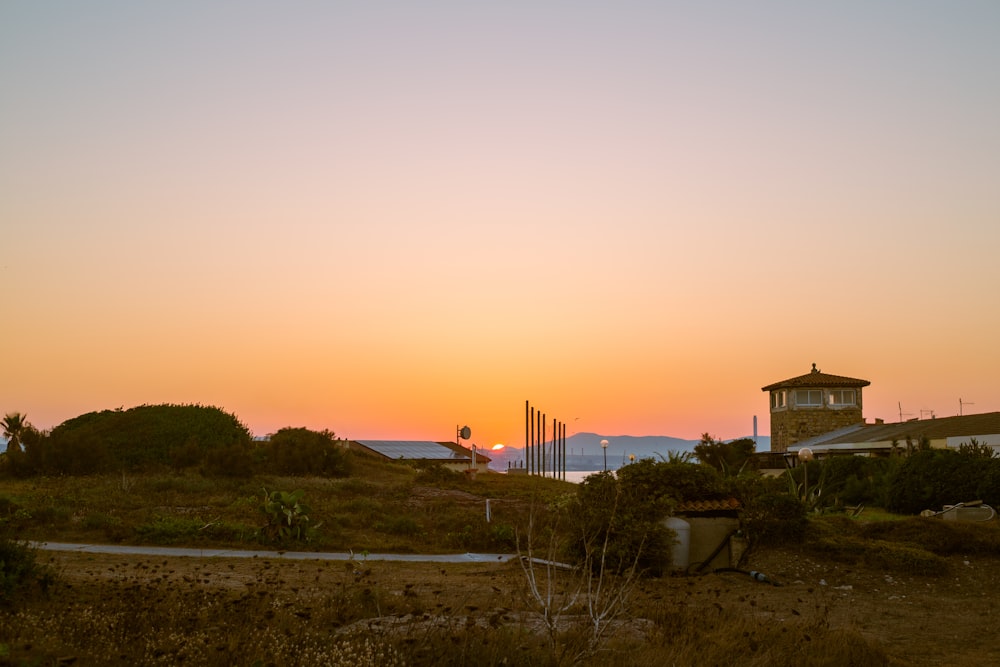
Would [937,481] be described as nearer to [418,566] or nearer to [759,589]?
[759,589]

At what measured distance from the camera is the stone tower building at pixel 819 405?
53.8m

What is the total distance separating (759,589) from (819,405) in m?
44.5

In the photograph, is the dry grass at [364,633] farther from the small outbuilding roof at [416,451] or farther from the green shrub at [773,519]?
the small outbuilding roof at [416,451]

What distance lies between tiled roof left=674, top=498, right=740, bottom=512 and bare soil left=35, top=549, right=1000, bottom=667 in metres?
0.90

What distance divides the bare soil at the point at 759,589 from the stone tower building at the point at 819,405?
1624 inches

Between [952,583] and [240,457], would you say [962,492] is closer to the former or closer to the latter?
[952,583]

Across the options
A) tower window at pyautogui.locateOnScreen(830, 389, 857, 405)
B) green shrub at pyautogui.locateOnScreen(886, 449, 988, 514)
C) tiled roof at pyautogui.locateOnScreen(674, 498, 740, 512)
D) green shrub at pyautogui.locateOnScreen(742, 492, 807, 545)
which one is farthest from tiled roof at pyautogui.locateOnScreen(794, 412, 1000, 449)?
tiled roof at pyautogui.locateOnScreen(674, 498, 740, 512)

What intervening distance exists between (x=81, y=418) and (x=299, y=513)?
27.7m

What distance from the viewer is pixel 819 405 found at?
5403 cm

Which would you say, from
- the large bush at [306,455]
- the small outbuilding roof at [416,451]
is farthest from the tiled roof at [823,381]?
the large bush at [306,455]

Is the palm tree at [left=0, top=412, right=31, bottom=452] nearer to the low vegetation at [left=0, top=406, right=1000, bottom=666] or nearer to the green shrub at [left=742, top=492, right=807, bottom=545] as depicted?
the low vegetation at [left=0, top=406, right=1000, bottom=666]

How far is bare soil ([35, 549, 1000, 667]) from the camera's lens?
9188mm

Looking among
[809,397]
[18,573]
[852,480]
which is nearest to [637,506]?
[18,573]

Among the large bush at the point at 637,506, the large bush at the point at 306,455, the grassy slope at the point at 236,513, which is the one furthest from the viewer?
the large bush at the point at 306,455
